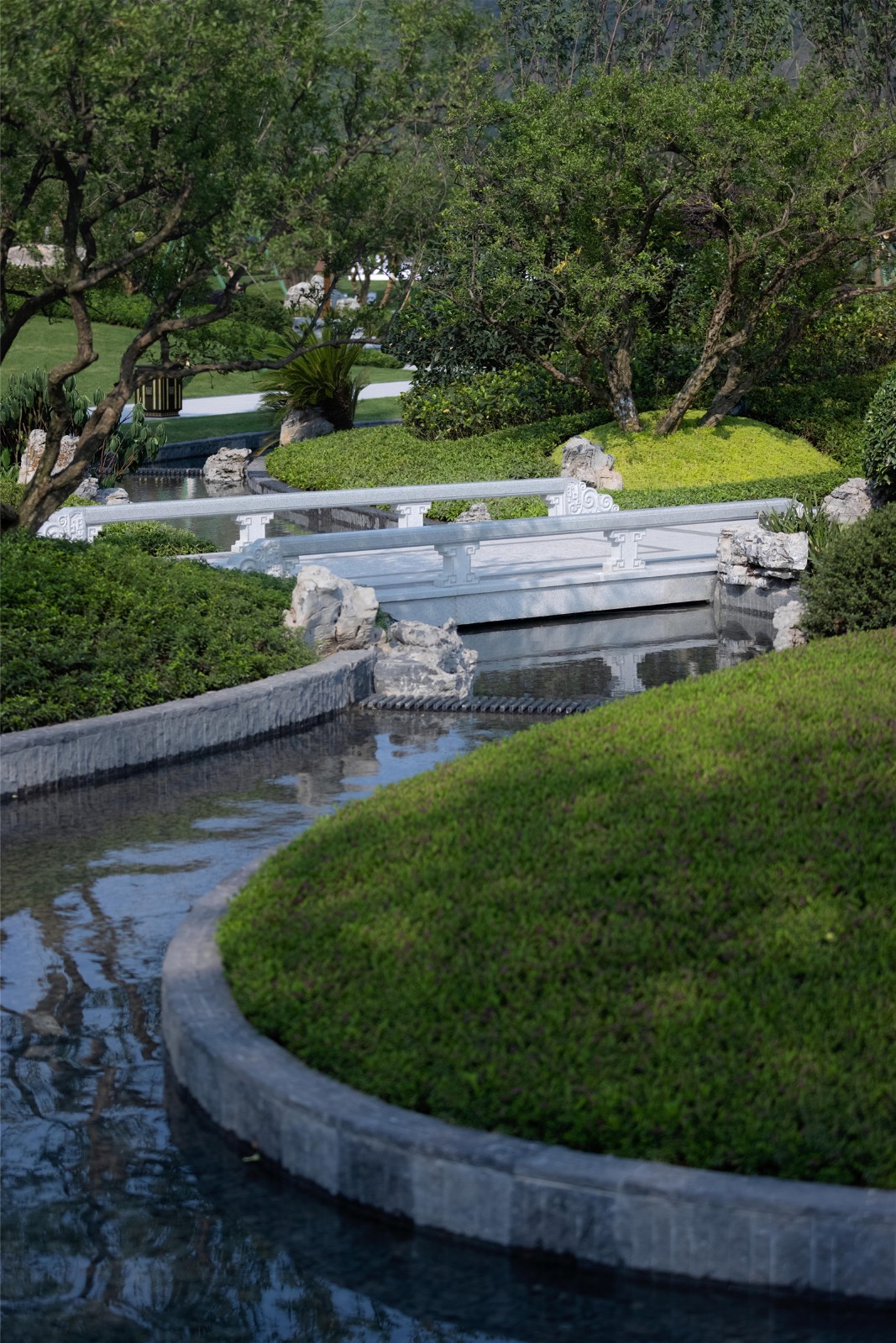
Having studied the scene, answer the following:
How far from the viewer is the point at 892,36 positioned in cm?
3822

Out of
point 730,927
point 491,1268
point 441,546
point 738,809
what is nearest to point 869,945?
point 730,927

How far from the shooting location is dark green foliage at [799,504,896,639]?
11.0 m

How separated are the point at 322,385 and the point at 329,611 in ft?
59.2

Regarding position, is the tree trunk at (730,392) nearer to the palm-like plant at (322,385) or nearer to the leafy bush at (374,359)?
the palm-like plant at (322,385)

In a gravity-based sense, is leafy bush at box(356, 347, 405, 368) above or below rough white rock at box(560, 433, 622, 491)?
above

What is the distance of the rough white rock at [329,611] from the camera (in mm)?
10867

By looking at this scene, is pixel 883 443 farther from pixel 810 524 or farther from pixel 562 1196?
pixel 562 1196

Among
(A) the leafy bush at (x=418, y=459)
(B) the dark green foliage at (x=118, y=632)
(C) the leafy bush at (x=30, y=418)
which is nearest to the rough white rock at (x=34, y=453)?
(C) the leafy bush at (x=30, y=418)

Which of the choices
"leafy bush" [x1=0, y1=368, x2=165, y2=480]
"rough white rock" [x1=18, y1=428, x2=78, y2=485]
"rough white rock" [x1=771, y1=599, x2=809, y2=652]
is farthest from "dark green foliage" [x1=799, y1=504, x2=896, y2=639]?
"leafy bush" [x1=0, y1=368, x2=165, y2=480]

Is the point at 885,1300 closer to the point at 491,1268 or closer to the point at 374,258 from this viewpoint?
the point at 491,1268

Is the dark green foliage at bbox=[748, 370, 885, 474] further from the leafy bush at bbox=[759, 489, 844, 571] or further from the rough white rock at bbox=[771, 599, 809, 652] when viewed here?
the rough white rock at bbox=[771, 599, 809, 652]

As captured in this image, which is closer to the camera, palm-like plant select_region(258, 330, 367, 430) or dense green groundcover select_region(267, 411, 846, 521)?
dense green groundcover select_region(267, 411, 846, 521)

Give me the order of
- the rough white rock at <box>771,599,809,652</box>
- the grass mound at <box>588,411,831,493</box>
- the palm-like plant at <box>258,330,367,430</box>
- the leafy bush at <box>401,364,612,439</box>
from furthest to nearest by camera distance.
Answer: the palm-like plant at <box>258,330,367,430</box>, the leafy bush at <box>401,364,612,439</box>, the grass mound at <box>588,411,831,493</box>, the rough white rock at <box>771,599,809,652</box>

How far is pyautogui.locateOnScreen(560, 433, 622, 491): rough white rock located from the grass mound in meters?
0.34
